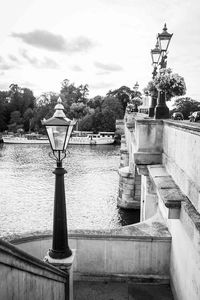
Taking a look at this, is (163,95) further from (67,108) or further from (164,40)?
(67,108)

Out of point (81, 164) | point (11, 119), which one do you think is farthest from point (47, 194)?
point (11, 119)

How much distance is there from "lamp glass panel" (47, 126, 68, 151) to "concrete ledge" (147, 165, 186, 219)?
217 centimetres

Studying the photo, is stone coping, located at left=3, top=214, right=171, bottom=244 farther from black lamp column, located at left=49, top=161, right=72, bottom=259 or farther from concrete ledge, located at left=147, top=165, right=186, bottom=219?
black lamp column, located at left=49, top=161, right=72, bottom=259

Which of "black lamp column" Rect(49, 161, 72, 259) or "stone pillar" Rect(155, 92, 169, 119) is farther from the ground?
"stone pillar" Rect(155, 92, 169, 119)

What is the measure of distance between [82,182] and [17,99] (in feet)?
267

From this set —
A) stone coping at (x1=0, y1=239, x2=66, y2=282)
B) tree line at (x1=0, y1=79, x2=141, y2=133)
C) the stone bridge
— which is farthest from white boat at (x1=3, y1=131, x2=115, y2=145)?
stone coping at (x1=0, y1=239, x2=66, y2=282)

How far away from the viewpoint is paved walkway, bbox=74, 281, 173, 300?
264 inches

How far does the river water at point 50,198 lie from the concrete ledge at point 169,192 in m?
12.9

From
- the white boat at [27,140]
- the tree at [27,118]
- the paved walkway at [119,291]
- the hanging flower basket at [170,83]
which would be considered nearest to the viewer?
the paved walkway at [119,291]

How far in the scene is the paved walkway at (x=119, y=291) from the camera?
264 inches

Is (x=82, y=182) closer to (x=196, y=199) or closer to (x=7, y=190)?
(x=7, y=190)

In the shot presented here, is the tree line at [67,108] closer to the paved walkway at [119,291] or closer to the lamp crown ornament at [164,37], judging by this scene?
the lamp crown ornament at [164,37]

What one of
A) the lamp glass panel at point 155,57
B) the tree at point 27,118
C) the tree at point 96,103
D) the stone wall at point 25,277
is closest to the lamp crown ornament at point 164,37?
the lamp glass panel at point 155,57

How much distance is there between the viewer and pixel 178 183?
5977mm
